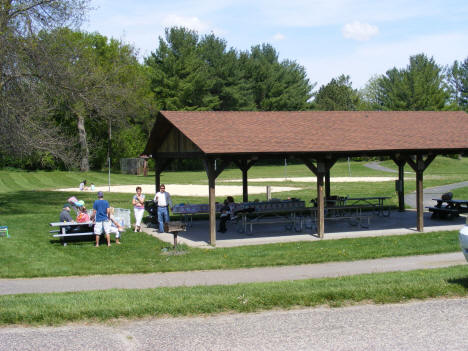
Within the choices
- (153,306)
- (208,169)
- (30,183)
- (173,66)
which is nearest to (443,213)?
(208,169)

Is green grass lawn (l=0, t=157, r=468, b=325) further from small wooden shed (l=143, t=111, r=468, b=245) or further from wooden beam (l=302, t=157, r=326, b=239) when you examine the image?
small wooden shed (l=143, t=111, r=468, b=245)

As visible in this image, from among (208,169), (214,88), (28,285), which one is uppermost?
(214,88)

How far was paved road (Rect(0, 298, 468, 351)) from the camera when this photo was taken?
6133mm

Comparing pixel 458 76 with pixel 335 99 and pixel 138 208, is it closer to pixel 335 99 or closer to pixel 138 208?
pixel 335 99

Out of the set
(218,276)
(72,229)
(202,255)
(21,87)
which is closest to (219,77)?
(21,87)

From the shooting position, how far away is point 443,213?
20.0 m

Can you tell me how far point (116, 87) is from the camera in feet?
87.9

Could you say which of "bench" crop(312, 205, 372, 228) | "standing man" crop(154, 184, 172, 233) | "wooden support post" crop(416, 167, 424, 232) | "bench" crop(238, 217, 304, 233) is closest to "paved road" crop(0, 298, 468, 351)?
"bench" crop(238, 217, 304, 233)

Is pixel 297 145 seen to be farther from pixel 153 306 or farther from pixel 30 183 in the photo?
pixel 30 183

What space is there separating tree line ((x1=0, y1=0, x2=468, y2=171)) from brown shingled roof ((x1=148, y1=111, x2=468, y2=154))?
26.7ft

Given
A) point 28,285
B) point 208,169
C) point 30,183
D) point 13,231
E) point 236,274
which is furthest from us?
point 30,183

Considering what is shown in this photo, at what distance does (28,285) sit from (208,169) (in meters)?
A: 5.87

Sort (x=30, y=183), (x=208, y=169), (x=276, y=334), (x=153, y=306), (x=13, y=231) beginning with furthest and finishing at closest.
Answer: (x=30, y=183) → (x=13, y=231) → (x=208, y=169) → (x=153, y=306) → (x=276, y=334)

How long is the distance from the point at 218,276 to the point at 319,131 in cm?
746
